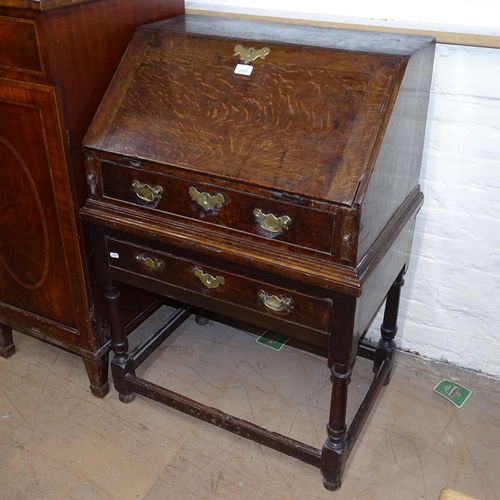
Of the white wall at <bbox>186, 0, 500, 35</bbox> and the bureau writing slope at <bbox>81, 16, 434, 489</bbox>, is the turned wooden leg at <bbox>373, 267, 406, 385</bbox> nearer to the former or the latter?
the bureau writing slope at <bbox>81, 16, 434, 489</bbox>

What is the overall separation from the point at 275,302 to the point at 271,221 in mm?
246

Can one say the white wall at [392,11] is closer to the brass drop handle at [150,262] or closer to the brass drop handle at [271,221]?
the brass drop handle at [271,221]

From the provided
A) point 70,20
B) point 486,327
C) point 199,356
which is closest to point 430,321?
point 486,327

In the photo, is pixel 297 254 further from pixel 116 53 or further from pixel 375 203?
pixel 116 53

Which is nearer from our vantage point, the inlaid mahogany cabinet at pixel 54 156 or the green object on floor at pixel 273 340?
the inlaid mahogany cabinet at pixel 54 156

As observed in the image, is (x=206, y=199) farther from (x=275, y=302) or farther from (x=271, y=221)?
(x=275, y=302)

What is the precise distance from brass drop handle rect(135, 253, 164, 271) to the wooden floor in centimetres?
67

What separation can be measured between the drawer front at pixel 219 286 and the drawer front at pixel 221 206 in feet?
0.51

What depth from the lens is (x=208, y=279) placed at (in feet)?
5.84

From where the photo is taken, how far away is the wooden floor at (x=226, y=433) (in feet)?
6.46

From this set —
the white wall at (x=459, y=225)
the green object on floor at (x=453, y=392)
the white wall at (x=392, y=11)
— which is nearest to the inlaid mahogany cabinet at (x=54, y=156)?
the white wall at (x=392, y=11)

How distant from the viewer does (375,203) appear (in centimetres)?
157

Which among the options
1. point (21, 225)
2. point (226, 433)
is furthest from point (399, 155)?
point (21, 225)

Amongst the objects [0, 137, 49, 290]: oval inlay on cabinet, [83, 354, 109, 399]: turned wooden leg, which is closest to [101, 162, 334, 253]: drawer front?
[0, 137, 49, 290]: oval inlay on cabinet
